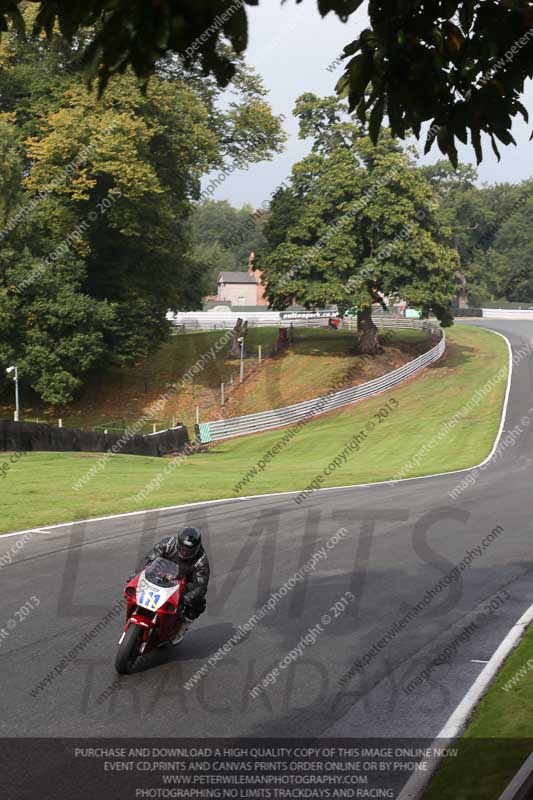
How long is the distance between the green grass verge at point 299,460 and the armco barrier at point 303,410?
2.20ft

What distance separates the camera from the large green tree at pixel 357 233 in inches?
2019

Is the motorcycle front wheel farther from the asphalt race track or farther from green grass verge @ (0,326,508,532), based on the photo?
green grass verge @ (0,326,508,532)

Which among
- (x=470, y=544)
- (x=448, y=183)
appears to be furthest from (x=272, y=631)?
(x=448, y=183)

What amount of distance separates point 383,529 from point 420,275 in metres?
37.1

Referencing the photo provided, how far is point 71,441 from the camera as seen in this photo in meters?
29.3

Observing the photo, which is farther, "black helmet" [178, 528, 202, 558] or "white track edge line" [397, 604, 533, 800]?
"black helmet" [178, 528, 202, 558]

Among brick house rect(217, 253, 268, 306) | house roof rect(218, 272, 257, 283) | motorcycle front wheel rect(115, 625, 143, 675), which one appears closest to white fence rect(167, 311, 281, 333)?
brick house rect(217, 253, 268, 306)

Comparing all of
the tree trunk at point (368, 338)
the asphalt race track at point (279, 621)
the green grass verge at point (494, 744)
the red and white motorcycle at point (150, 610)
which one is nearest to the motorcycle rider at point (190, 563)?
the red and white motorcycle at point (150, 610)

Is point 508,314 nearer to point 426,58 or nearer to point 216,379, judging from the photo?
point 216,379

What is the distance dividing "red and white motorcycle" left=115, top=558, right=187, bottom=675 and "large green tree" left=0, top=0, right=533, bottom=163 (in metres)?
4.95

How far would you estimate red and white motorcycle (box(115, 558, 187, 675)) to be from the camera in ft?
28.9

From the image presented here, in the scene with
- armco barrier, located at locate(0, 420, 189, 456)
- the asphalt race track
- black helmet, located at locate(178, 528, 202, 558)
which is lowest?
armco barrier, located at locate(0, 420, 189, 456)

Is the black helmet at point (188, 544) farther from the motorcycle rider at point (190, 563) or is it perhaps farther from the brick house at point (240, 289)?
the brick house at point (240, 289)

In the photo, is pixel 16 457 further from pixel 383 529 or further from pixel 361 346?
pixel 361 346
